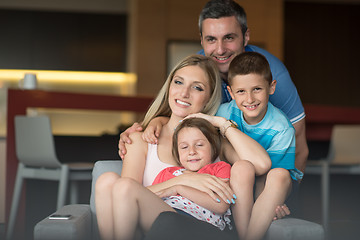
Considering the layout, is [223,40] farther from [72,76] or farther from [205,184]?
[72,76]

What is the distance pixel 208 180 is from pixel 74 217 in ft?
1.43

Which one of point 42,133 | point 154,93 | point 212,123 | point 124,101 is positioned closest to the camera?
point 212,123

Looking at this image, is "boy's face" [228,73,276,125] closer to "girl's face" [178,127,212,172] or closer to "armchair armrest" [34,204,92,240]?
"girl's face" [178,127,212,172]

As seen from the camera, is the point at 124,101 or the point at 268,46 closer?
the point at 124,101

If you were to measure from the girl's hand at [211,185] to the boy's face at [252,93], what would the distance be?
11.6 inches

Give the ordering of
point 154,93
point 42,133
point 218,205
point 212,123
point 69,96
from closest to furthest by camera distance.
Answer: point 218,205
point 212,123
point 42,133
point 69,96
point 154,93

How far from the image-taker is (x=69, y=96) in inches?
134

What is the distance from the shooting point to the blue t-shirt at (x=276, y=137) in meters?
1.65

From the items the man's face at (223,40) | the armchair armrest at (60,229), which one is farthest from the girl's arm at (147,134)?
the man's face at (223,40)

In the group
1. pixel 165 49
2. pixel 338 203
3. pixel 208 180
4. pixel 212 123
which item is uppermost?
pixel 165 49

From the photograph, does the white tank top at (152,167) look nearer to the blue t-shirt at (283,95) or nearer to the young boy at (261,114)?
the young boy at (261,114)

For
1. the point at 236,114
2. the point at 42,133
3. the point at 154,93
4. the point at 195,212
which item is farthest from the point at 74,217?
the point at 154,93

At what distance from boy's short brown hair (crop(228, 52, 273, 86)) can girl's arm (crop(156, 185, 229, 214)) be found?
0.47 meters

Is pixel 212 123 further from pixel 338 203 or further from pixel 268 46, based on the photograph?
pixel 268 46
